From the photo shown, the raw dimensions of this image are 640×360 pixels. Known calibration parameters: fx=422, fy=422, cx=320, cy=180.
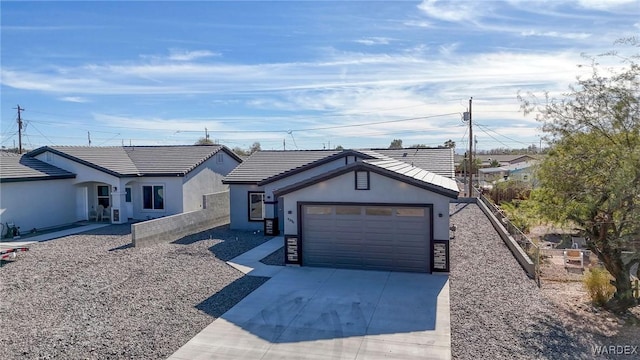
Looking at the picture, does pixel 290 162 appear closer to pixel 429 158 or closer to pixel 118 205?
pixel 429 158

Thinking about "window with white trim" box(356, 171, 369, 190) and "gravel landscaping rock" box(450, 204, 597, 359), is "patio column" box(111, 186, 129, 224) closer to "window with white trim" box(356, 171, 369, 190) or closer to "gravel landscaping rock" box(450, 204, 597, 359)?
"window with white trim" box(356, 171, 369, 190)

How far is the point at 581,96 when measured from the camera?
9.80 m

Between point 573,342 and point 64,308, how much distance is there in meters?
10.7

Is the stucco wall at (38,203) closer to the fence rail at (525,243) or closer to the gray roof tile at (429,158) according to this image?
the gray roof tile at (429,158)

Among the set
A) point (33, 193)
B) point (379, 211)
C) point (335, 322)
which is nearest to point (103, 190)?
point (33, 193)

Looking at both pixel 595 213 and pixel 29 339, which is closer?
pixel 29 339

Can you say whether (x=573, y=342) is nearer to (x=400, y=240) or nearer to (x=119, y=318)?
(x=400, y=240)

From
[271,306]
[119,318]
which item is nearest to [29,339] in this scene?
[119,318]

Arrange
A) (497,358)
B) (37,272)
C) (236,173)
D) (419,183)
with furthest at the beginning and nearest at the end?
1. (236,173)
2. (37,272)
3. (419,183)
4. (497,358)

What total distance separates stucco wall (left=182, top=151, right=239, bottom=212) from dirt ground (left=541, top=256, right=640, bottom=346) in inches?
680

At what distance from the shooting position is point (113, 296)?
10.5 meters

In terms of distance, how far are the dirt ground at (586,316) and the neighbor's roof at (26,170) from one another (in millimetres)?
21368

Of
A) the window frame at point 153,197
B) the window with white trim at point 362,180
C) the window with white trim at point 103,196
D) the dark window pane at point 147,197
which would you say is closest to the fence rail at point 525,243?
the window with white trim at point 362,180

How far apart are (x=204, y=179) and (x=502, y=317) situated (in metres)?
19.1
